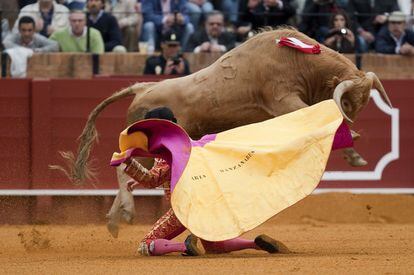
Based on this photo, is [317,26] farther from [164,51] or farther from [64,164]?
[64,164]

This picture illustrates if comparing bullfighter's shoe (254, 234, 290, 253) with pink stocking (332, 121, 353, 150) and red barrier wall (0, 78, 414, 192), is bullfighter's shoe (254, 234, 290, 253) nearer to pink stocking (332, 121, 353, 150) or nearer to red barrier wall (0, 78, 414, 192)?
pink stocking (332, 121, 353, 150)

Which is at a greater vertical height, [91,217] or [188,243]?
[188,243]

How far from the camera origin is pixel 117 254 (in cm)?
920

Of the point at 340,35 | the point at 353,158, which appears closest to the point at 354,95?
the point at 353,158

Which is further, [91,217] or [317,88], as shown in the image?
[91,217]

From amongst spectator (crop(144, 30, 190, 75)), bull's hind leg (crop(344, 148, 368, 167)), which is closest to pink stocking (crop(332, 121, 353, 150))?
bull's hind leg (crop(344, 148, 368, 167))

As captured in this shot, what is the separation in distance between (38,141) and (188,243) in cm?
433

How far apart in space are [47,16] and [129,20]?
95 cm

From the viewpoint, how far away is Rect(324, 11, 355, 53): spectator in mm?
13227

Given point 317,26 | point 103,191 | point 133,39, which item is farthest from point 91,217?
point 317,26

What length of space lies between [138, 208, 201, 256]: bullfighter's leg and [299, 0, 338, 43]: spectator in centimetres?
527

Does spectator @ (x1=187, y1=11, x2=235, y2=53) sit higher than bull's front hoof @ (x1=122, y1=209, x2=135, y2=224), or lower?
higher

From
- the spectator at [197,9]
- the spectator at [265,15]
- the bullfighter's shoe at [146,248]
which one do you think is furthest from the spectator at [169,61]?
the bullfighter's shoe at [146,248]

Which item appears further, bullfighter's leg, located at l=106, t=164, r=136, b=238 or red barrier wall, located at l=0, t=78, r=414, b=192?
red barrier wall, located at l=0, t=78, r=414, b=192
